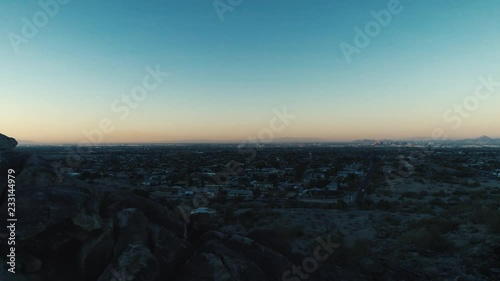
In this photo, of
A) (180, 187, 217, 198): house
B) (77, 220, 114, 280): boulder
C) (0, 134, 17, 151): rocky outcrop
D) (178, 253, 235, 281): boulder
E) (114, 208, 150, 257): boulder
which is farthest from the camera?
(180, 187, 217, 198): house

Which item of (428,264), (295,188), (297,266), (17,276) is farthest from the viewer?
(295,188)

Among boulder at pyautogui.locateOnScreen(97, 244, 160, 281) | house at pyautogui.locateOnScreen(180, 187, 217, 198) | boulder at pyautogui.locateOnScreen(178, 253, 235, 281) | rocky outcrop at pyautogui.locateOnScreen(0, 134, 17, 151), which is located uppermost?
rocky outcrop at pyautogui.locateOnScreen(0, 134, 17, 151)

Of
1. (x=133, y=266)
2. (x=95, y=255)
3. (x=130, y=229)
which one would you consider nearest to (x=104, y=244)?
(x=95, y=255)

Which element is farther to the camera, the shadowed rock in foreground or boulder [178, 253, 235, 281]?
boulder [178, 253, 235, 281]

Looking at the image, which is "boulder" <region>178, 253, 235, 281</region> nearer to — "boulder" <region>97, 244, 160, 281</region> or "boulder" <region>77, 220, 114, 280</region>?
"boulder" <region>97, 244, 160, 281</region>

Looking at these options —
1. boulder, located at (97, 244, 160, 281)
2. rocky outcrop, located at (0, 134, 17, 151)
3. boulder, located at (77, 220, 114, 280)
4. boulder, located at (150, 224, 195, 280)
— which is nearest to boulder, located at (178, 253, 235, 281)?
boulder, located at (150, 224, 195, 280)

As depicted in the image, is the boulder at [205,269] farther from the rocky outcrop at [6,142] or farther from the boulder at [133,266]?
the rocky outcrop at [6,142]

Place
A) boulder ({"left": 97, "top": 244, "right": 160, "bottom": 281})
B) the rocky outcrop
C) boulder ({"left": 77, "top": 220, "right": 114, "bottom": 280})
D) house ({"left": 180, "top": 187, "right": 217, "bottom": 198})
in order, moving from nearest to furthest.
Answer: boulder ({"left": 97, "top": 244, "right": 160, "bottom": 281})
boulder ({"left": 77, "top": 220, "right": 114, "bottom": 280})
the rocky outcrop
house ({"left": 180, "top": 187, "right": 217, "bottom": 198})

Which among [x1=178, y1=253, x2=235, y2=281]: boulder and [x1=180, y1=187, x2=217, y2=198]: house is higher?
[x1=178, y1=253, x2=235, y2=281]: boulder

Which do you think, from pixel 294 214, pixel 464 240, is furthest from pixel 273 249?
pixel 294 214

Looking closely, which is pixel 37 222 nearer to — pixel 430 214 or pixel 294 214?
pixel 294 214

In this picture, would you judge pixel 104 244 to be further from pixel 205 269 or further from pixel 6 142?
pixel 6 142
